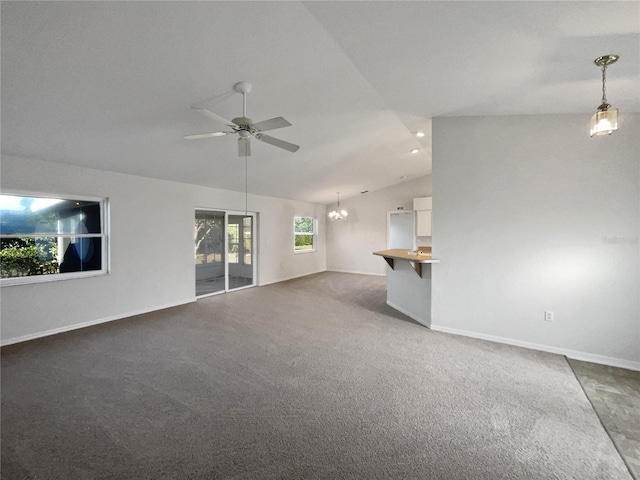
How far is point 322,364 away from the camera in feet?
9.74

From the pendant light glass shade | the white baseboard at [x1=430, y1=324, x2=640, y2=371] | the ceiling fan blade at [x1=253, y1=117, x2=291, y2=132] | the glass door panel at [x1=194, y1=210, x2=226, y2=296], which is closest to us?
the pendant light glass shade

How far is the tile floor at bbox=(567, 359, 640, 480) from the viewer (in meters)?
1.85

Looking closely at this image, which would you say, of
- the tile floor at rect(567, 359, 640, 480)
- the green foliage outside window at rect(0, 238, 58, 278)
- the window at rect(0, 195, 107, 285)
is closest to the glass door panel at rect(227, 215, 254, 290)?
the window at rect(0, 195, 107, 285)

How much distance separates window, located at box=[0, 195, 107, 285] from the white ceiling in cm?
64

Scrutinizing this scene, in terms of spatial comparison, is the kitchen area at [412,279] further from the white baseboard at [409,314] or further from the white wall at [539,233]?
the white wall at [539,233]

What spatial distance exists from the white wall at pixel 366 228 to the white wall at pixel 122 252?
12.8 ft

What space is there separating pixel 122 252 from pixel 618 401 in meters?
6.11

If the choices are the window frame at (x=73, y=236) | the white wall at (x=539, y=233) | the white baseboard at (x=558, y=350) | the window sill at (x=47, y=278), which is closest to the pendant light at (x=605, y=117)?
the white wall at (x=539, y=233)

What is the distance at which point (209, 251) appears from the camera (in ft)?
19.9

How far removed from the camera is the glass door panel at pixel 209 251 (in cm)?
587

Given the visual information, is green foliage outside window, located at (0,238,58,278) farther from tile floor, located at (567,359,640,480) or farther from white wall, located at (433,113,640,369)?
tile floor, located at (567,359,640,480)

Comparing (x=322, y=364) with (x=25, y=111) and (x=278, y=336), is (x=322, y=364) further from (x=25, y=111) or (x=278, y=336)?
(x=25, y=111)

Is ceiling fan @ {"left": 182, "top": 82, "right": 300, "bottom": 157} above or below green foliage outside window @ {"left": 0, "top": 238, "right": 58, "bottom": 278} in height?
above

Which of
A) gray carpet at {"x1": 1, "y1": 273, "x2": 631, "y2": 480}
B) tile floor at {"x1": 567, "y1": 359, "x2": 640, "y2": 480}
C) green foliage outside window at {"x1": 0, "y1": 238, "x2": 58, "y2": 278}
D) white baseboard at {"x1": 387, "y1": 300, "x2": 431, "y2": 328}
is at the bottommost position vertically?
tile floor at {"x1": 567, "y1": 359, "x2": 640, "y2": 480}
